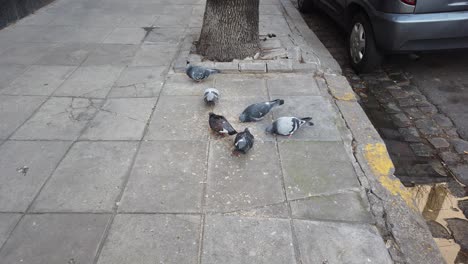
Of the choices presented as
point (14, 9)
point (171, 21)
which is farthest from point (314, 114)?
point (14, 9)

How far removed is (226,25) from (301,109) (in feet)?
6.17

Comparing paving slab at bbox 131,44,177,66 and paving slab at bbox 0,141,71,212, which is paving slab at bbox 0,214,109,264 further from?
paving slab at bbox 131,44,177,66

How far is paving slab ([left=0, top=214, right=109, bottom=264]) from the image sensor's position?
9.09 feet

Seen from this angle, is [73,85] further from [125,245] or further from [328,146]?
[328,146]

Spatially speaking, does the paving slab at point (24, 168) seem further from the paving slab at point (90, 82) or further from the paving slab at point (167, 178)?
the paving slab at point (90, 82)

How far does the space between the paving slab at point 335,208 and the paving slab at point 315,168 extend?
78mm

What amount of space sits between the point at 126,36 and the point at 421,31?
4.73 metres

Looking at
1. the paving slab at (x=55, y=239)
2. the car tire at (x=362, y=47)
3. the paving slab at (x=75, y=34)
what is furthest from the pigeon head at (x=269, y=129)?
the paving slab at (x=75, y=34)

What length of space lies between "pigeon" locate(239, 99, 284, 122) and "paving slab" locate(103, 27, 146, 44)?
3287 millimetres

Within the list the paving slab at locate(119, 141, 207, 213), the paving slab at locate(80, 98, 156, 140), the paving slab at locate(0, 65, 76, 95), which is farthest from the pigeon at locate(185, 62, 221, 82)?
the paving slab at locate(0, 65, 76, 95)

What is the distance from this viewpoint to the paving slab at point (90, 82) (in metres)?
5.02

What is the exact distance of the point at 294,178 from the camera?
3.53 m

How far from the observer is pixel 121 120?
4418 millimetres

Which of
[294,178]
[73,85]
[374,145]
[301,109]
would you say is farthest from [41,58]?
[374,145]
